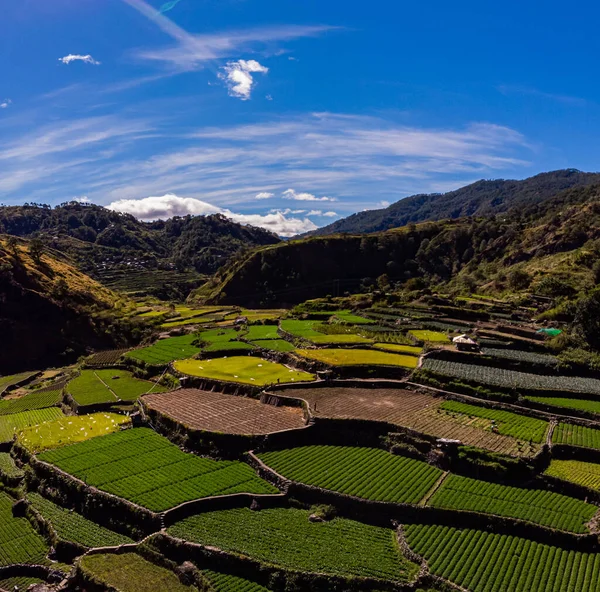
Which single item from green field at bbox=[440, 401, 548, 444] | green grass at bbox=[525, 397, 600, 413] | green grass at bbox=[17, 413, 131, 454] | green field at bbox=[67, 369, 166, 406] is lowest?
green grass at bbox=[17, 413, 131, 454]

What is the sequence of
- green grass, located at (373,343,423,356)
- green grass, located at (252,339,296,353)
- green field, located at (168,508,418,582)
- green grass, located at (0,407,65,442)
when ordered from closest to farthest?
green field, located at (168,508,418,582) → green grass, located at (0,407,65,442) → green grass, located at (373,343,423,356) → green grass, located at (252,339,296,353)

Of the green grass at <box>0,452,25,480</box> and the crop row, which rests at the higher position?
the crop row

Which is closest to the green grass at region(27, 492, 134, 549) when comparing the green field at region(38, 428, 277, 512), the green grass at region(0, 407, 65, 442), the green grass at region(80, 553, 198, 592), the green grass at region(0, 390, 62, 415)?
the green grass at region(80, 553, 198, 592)

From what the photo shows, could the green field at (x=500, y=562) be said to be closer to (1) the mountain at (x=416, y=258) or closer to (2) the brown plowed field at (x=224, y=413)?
(2) the brown plowed field at (x=224, y=413)

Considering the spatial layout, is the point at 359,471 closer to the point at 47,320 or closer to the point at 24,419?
the point at 24,419

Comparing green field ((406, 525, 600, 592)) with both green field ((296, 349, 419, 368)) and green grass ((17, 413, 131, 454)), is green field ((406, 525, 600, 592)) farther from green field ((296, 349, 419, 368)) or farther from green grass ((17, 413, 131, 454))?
green grass ((17, 413, 131, 454))

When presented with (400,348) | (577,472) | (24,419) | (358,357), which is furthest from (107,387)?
(577,472)

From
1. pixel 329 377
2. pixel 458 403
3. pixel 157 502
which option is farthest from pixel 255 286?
pixel 157 502

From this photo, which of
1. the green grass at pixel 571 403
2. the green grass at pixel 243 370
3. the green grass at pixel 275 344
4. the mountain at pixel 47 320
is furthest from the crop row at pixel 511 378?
the mountain at pixel 47 320
